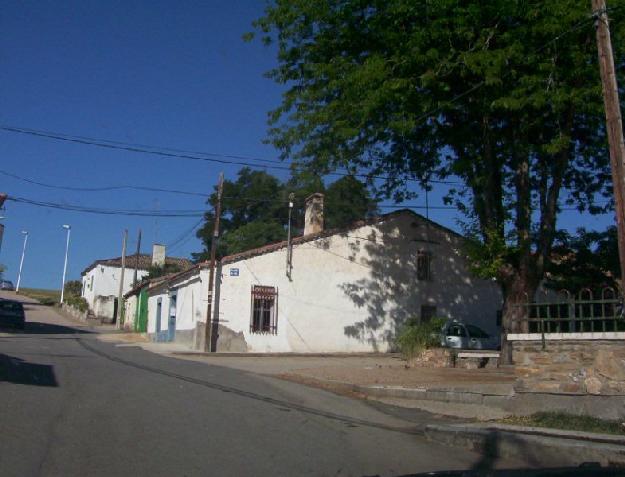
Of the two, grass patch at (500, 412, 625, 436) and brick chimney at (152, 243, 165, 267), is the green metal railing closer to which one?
grass patch at (500, 412, 625, 436)

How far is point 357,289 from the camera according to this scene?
1127 inches

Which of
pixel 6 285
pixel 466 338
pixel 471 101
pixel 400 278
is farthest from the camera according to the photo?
pixel 6 285

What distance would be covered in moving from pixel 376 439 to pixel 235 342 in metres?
18.3

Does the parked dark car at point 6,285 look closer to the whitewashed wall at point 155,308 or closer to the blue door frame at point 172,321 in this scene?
the whitewashed wall at point 155,308

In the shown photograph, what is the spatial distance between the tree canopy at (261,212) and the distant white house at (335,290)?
1297 centimetres

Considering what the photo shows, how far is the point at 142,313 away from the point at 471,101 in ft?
91.9

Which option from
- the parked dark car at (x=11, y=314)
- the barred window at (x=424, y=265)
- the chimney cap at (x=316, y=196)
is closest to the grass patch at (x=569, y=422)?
the barred window at (x=424, y=265)

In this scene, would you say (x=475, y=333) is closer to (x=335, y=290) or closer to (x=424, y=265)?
(x=424, y=265)

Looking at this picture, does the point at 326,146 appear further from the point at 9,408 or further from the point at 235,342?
the point at 9,408

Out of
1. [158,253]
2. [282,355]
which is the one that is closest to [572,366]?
[282,355]

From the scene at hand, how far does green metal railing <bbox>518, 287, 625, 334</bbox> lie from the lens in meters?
9.95

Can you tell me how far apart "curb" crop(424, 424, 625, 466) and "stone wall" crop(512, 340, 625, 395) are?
173cm

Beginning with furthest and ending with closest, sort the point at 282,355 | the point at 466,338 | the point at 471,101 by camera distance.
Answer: the point at 466,338 → the point at 282,355 → the point at 471,101

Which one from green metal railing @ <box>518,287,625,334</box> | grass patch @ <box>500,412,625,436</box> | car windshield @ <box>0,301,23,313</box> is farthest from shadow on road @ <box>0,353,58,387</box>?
car windshield @ <box>0,301,23,313</box>
